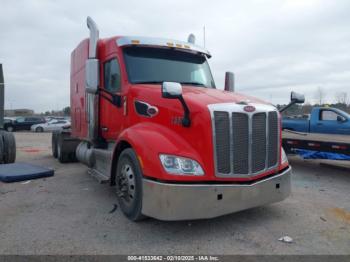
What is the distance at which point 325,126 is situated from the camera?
1194 centimetres

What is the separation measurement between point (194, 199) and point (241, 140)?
3.38 ft

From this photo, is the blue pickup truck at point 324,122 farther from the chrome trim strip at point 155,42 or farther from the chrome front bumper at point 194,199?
the chrome front bumper at point 194,199

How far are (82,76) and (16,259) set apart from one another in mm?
4856

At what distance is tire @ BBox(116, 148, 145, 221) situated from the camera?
14.7 ft

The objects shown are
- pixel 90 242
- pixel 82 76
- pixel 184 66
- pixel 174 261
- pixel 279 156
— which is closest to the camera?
pixel 174 261

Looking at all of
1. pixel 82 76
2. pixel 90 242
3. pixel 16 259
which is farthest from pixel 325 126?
pixel 16 259

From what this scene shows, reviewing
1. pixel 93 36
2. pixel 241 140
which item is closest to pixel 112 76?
pixel 93 36

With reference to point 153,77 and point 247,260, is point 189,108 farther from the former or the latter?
point 247,260

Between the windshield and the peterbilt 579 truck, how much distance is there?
17 millimetres

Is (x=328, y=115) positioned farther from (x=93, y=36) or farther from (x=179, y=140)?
(x=179, y=140)

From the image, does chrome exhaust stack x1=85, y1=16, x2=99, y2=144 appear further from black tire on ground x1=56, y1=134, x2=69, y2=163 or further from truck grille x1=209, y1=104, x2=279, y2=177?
black tire on ground x1=56, y1=134, x2=69, y2=163

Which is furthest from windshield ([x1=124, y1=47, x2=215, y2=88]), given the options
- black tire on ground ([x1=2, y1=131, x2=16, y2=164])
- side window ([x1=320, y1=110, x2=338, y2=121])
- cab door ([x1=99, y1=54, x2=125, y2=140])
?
side window ([x1=320, y1=110, x2=338, y2=121])

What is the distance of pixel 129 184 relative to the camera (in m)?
4.74

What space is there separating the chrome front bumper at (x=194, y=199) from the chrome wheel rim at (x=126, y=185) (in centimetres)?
46
